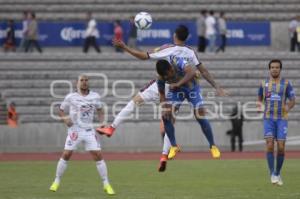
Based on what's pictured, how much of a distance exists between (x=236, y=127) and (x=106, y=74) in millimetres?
5840

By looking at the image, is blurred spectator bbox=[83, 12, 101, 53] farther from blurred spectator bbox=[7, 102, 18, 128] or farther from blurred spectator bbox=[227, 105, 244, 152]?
blurred spectator bbox=[227, 105, 244, 152]

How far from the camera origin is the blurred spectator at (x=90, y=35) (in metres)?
35.3

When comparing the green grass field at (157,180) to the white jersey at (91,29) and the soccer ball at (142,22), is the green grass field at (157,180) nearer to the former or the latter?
the soccer ball at (142,22)

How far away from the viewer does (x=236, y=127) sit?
31.1 metres

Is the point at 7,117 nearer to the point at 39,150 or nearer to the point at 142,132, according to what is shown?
the point at 39,150

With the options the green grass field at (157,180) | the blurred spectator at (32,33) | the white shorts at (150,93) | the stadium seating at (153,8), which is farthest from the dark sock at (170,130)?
the stadium seating at (153,8)

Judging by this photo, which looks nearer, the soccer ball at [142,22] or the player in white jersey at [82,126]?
the soccer ball at [142,22]

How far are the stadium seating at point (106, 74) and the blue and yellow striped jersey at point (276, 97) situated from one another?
49.7 ft

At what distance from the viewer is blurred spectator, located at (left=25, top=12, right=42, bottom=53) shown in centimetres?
3516

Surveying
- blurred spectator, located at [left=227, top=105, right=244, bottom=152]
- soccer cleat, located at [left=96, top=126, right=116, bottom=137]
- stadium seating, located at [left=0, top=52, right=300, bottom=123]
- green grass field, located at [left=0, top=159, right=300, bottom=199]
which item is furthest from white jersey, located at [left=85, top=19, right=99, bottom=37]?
soccer cleat, located at [left=96, top=126, right=116, bottom=137]

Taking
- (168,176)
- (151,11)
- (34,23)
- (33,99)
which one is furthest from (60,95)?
(168,176)

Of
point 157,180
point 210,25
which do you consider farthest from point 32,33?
point 157,180

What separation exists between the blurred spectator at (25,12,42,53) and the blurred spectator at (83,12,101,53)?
187cm

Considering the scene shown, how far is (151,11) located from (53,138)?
338 inches
